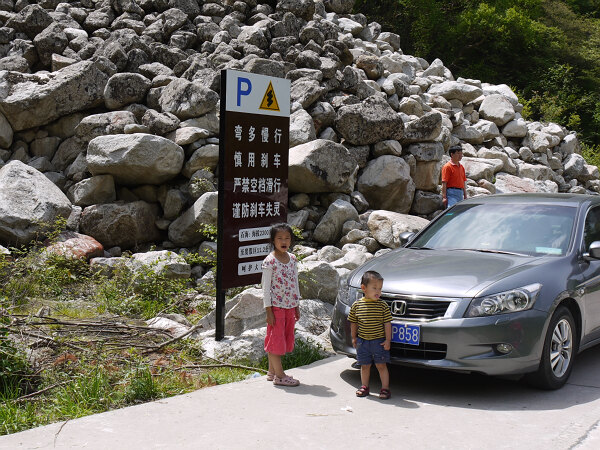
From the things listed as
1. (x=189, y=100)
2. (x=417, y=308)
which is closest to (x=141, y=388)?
(x=417, y=308)

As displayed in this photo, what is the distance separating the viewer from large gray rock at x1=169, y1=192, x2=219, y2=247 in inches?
437

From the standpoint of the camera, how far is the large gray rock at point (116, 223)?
1148cm

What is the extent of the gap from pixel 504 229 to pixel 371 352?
208cm

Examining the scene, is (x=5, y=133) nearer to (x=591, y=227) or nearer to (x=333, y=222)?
(x=333, y=222)

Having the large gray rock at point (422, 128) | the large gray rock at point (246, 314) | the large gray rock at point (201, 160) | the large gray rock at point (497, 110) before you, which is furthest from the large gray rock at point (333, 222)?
the large gray rock at point (497, 110)

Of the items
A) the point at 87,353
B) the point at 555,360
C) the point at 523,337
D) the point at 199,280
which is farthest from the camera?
the point at 199,280

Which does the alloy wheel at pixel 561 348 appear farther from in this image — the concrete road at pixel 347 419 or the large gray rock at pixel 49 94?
the large gray rock at pixel 49 94

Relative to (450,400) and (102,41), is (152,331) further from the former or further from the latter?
(102,41)

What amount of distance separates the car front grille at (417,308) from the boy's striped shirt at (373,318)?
16 cm

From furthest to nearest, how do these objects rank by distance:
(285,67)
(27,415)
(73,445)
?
(285,67)
(27,415)
(73,445)

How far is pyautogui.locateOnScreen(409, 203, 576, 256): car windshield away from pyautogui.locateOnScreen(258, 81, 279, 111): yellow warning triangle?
6.85 feet

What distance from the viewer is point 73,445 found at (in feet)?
14.3

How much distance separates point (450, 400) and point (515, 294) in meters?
0.97

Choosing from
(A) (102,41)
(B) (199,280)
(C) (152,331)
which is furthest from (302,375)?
(A) (102,41)
